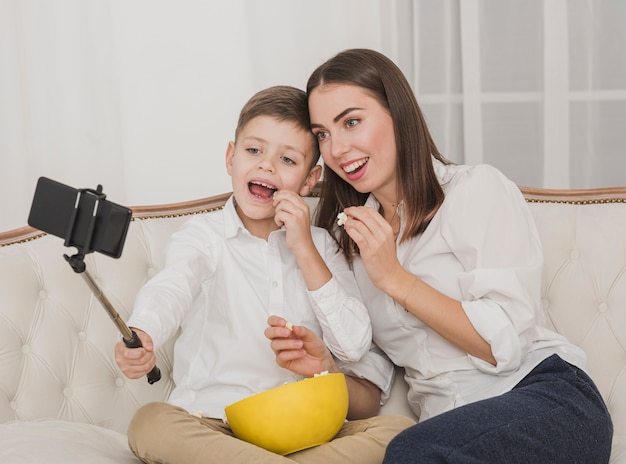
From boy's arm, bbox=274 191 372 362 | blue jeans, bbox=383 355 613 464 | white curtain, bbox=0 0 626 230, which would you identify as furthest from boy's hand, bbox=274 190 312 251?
white curtain, bbox=0 0 626 230

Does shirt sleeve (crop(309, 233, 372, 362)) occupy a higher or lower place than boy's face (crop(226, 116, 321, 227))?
lower

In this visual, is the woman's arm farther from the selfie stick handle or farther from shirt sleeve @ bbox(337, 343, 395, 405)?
the selfie stick handle

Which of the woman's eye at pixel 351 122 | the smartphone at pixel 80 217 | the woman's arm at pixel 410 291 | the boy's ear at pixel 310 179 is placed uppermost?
the smartphone at pixel 80 217

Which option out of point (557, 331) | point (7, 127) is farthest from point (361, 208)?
point (7, 127)

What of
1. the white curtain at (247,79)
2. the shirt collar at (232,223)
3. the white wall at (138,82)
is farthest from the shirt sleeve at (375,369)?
the white wall at (138,82)

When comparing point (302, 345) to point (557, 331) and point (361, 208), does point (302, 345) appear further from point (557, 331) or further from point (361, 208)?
point (557, 331)

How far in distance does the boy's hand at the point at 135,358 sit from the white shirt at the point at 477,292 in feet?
1.77

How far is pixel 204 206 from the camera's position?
73.7 inches

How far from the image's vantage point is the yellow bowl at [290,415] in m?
1.30

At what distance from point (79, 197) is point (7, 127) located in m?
1.68

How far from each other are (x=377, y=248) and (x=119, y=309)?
0.63 meters

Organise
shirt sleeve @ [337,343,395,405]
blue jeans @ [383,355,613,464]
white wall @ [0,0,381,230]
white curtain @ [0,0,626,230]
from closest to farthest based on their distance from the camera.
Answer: blue jeans @ [383,355,613,464] < shirt sleeve @ [337,343,395,405] < white curtain @ [0,0,626,230] < white wall @ [0,0,381,230]

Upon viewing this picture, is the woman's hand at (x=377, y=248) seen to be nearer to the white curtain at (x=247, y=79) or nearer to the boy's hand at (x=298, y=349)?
the boy's hand at (x=298, y=349)

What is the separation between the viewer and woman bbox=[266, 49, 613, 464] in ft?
4.33
